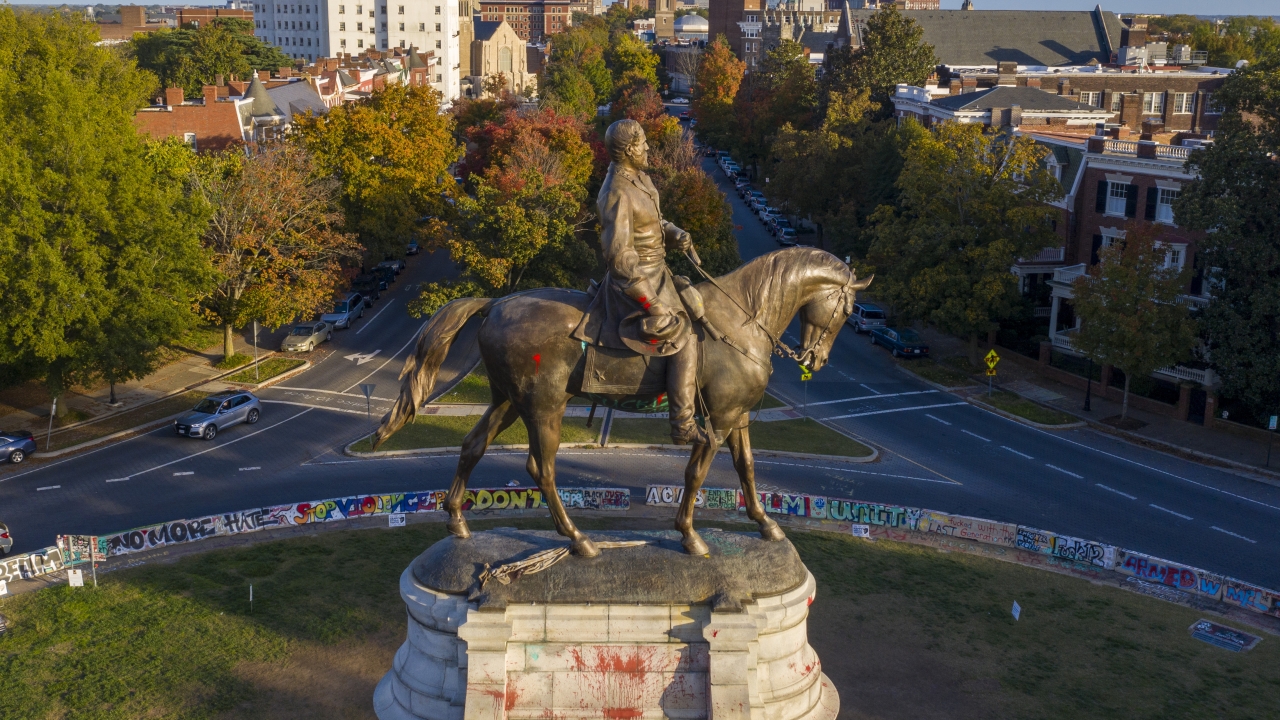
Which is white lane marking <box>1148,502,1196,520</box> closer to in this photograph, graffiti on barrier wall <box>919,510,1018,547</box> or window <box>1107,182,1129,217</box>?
graffiti on barrier wall <box>919,510,1018,547</box>

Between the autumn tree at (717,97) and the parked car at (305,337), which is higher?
the autumn tree at (717,97)

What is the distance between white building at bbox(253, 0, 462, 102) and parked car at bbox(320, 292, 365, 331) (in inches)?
3812

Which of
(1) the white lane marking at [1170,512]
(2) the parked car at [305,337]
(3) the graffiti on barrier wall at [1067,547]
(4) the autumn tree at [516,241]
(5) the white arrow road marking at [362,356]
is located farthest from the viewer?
(2) the parked car at [305,337]

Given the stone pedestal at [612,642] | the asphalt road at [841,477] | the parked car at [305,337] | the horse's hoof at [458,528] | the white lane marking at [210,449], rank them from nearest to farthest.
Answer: the stone pedestal at [612,642] → the horse's hoof at [458,528] → the asphalt road at [841,477] → the white lane marking at [210,449] → the parked car at [305,337]

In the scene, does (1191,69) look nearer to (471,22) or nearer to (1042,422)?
(1042,422)

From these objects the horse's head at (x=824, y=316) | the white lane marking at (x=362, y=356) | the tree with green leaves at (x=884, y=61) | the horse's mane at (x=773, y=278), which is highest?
the tree with green leaves at (x=884, y=61)

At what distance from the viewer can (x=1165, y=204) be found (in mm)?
51812

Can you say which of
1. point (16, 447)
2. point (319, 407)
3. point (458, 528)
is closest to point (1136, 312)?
point (319, 407)

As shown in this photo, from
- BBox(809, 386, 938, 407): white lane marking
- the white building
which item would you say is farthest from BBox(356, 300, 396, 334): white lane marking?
the white building

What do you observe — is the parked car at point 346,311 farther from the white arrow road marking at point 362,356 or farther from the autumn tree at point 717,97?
the autumn tree at point 717,97

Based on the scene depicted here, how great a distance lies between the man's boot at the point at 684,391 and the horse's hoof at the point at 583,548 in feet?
8.33

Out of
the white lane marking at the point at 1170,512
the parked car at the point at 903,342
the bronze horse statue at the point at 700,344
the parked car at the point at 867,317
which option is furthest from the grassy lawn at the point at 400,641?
the parked car at the point at 867,317

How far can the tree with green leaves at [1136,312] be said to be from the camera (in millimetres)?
44875

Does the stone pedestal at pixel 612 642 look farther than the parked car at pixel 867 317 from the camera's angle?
No
